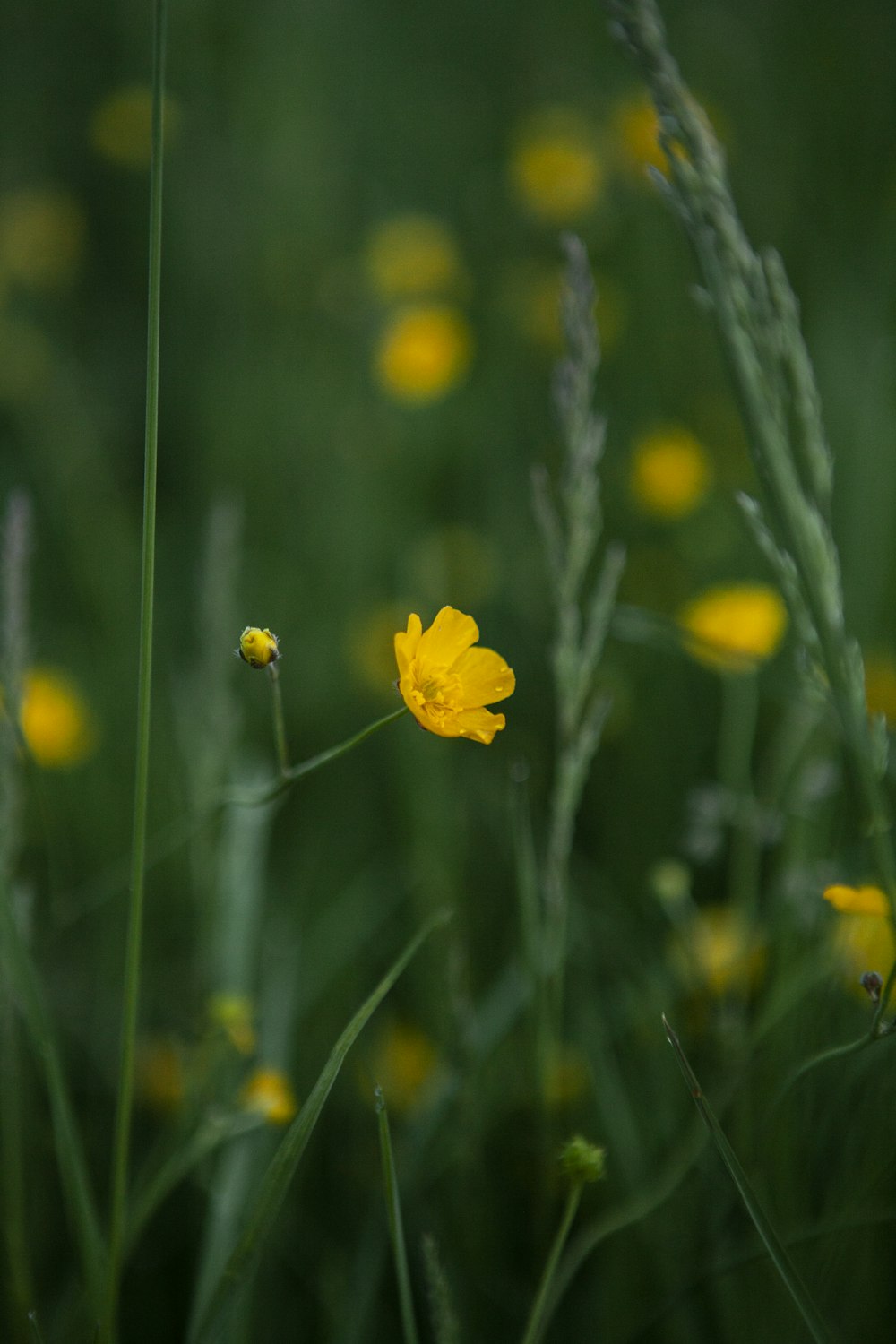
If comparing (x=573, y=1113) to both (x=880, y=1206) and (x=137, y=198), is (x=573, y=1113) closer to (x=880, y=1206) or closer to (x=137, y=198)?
(x=880, y=1206)

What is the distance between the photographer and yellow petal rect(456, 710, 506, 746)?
72cm

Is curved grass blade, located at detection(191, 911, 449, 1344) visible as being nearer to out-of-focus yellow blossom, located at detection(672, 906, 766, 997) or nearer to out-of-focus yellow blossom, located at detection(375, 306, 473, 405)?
out-of-focus yellow blossom, located at detection(672, 906, 766, 997)

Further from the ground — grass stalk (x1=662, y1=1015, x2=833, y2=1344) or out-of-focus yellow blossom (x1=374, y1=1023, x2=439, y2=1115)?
grass stalk (x1=662, y1=1015, x2=833, y2=1344)

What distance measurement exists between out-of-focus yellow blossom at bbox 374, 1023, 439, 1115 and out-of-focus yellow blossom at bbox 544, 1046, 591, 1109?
0.16 meters

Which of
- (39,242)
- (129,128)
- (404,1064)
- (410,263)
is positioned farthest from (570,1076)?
(129,128)

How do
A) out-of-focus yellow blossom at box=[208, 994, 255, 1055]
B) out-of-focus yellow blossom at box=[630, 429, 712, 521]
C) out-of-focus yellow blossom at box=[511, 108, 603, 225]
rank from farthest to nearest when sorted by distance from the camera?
out-of-focus yellow blossom at box=[511, 108, 603, 225]
out-of-focus yellow blossom at box=[630, 429, 712, 521]
out-of-focus yellow blossom at box=[208, 994, 255, 1055]

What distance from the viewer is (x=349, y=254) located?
2977 mm

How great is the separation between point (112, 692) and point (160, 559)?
1.26ft

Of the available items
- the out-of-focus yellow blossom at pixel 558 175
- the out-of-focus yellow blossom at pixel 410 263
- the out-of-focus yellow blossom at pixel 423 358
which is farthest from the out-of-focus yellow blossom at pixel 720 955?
the out-of-focus yellow blossom at pixel 558 175

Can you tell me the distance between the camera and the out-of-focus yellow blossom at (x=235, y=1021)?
1014 mm

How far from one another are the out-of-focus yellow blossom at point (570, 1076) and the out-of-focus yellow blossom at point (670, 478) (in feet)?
3.68

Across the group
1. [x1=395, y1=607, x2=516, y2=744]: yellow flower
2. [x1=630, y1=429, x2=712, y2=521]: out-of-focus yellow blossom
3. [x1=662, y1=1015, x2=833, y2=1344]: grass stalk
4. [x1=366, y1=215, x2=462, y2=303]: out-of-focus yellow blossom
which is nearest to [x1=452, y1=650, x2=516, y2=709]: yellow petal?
[x1=395, y1=607, x2=516, y2=744]: yellow flower

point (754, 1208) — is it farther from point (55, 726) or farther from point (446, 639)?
point (55, 726)

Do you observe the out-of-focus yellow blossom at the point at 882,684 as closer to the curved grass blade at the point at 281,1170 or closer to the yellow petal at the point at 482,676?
the yellow petal at the point at 482,676
